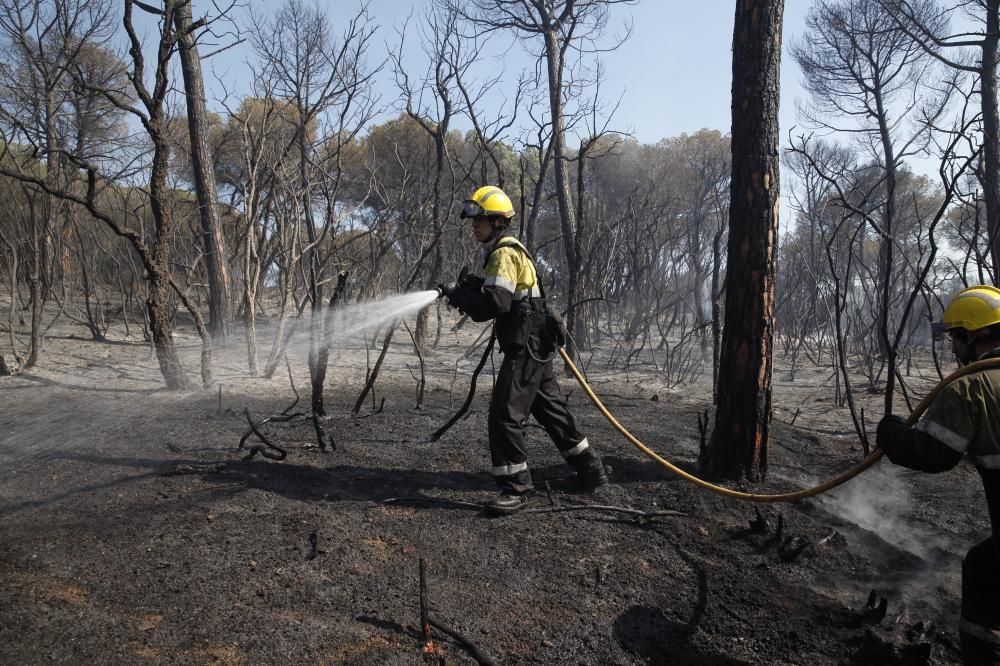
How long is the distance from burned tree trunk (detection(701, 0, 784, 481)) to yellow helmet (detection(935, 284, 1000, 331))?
5.36ft

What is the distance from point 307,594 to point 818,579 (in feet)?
7.33

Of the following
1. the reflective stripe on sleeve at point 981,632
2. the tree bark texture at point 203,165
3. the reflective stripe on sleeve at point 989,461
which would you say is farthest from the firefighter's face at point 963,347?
the tree bark texture at point 203,165

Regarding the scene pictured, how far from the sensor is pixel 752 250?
3852 millimetres

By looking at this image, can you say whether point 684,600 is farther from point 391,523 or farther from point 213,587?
point 213,587

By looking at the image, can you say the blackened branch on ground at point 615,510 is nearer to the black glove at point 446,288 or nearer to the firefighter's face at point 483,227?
the black glove at point 446,288

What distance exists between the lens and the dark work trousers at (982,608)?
79.7 inches

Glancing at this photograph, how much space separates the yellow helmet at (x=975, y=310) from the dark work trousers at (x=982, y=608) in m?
0.72

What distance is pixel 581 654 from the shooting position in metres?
2.22

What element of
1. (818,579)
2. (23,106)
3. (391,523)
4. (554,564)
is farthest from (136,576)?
(23,106)

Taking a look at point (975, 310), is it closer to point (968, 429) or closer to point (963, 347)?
point (963, 347)

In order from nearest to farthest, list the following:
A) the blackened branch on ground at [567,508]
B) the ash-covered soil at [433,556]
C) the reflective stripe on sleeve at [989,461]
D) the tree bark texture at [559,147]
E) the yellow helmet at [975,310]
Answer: the reflective stripe on sleeve at [989,461] < the yellow helmet at [975,310] < the ash-covered soil at [433,556] < the blackened branch on ground at [567,508] < the tree bark texture at [559,147]

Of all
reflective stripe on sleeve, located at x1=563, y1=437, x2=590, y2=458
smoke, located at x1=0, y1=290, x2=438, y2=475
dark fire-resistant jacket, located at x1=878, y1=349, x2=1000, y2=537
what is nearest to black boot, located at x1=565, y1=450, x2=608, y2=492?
reflective stripe on sleeve, located at x1=563, y1=437, x2=590, y2=458

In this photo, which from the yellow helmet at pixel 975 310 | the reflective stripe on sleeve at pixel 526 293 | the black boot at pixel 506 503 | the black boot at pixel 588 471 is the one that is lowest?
the black boot at pixel 506 503

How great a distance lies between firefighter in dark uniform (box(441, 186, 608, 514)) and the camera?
3408 mm
